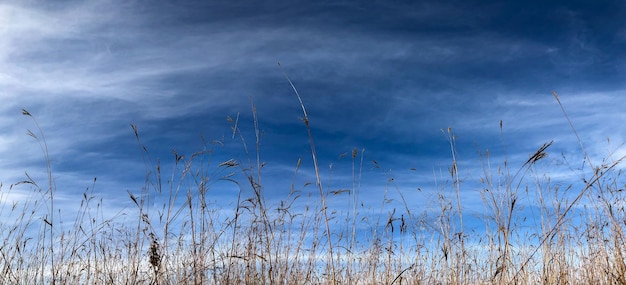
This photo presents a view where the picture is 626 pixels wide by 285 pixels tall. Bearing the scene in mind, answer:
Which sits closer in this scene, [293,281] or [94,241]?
[293,281]

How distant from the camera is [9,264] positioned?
4.13 metres

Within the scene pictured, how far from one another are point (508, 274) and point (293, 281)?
1.73 m

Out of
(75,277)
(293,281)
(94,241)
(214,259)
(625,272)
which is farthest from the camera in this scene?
(94,241)

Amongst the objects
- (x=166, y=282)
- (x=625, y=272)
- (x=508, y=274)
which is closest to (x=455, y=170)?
(x=508, y=274)

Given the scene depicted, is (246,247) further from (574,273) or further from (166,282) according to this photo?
(574,273)

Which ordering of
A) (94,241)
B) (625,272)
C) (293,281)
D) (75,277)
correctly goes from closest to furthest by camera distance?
(625,272) → (293,281) → (75,277) → (94,241)

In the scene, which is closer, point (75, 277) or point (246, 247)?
point (246, 247)

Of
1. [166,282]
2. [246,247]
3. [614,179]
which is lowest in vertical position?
[166,282]

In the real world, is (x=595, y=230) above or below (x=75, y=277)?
above

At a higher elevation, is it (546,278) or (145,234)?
(145,234)

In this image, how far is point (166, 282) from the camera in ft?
11.3

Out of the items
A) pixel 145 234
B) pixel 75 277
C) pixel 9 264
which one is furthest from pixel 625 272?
pixel 9 264

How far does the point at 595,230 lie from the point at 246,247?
11.1 ft

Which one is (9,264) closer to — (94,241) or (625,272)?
(94,241)
